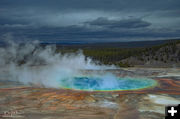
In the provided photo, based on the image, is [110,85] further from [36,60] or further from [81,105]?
[36,60]

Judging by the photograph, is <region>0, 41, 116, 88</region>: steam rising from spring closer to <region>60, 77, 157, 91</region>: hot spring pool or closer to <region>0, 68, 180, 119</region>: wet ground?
<region>60, 77, 157, 91</region>: hot spring pool

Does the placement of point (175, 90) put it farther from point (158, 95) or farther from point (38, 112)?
point (38, 112)

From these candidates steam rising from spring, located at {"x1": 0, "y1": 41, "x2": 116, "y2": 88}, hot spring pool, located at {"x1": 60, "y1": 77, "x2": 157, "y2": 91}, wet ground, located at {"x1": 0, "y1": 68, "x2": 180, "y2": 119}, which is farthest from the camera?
steam rising from spring, located at {"x1": 0, "y1": 41, "x2": 116, "y2": 88}

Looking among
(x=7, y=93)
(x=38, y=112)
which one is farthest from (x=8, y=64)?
(x=38, y=112)

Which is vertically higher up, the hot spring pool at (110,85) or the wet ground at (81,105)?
the wet ground at (81,105)
